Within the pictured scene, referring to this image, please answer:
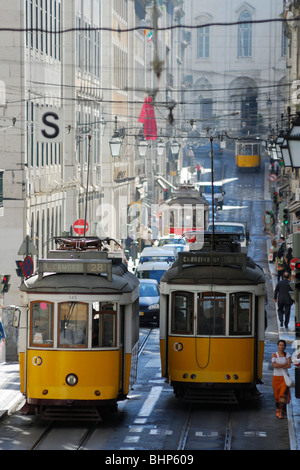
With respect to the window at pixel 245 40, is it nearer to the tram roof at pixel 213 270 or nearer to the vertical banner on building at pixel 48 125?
the vertical banner on building at pixel 48 125

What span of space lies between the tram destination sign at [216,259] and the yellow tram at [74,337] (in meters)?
2.23

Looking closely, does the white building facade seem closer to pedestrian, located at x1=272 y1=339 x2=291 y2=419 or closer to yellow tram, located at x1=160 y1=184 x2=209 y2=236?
yellow tram, located at x1=160 y1=184 x2=209 y2=236

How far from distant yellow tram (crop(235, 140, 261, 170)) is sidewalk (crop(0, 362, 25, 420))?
81.4 metres

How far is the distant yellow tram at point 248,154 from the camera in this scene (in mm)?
106875

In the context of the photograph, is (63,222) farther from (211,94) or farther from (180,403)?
(211,94)

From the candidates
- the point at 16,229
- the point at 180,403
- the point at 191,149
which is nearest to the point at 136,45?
the point at 191,149

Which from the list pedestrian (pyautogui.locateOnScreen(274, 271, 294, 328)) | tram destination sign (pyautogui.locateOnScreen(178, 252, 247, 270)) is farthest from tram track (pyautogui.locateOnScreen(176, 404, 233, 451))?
pedestrian (pyautogui.locateOnScreen(274, 271, 294, 328))

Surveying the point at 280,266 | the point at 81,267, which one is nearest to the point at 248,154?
the point at 280,266

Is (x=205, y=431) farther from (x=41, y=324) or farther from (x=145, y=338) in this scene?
(x=145, y=338)

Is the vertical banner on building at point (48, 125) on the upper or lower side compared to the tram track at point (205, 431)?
upper

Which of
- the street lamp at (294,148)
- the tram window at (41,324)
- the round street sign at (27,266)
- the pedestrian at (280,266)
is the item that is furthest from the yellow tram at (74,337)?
the pedestrian at (280,266)

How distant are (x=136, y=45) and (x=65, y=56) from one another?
30.3 metres

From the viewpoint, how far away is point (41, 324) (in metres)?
19.8

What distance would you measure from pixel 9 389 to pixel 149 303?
47.4 feet
